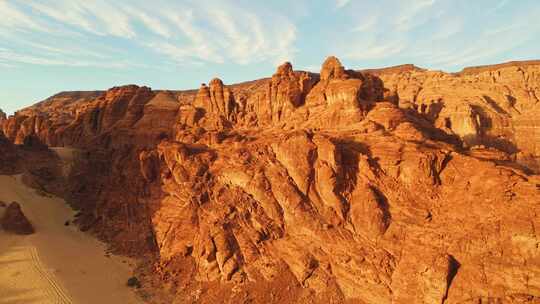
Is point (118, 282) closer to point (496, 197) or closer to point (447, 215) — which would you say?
point (447, 215)

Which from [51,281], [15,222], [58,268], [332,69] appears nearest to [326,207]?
[332,69]

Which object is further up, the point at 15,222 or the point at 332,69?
the point at 332,69

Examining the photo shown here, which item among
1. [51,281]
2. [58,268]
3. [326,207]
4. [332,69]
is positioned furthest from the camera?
[332,69]

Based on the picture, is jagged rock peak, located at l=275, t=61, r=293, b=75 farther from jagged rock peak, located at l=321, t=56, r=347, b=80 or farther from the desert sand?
the desert sand

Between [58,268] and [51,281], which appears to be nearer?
[51,281]

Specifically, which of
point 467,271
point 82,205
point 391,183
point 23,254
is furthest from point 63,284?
point 467,271

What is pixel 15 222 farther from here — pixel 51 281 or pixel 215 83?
pixel 215 83
